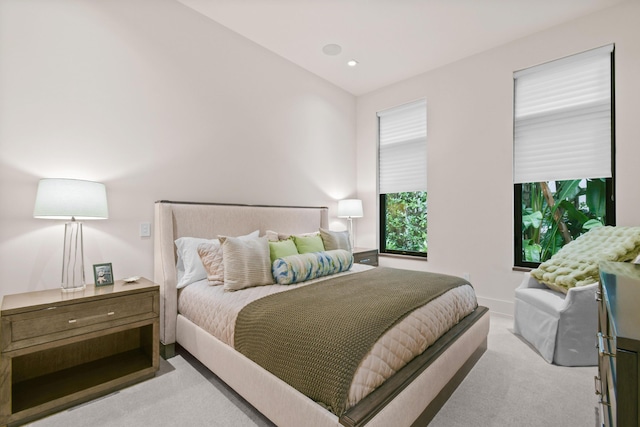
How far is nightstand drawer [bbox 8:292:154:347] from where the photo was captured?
1.58 metres

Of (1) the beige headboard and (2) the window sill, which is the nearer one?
(1) the beige headboard

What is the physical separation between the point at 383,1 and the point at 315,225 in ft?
8.07

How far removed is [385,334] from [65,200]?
2.00m

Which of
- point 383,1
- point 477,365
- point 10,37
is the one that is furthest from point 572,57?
point 10,37

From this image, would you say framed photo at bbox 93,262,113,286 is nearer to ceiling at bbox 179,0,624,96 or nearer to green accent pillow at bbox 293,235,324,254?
green accent pillow at bbox 293,235,324,254

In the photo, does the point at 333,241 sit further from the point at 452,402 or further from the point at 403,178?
the point at 403,178

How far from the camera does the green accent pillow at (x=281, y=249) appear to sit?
2.49 m

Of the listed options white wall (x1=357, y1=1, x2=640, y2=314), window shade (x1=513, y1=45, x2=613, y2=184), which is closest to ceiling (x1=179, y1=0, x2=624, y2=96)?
white wall (x1=357, y1=1, x2=640, y2=314)

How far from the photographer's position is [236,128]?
3.13 meters

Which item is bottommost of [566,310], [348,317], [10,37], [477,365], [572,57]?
[477,365]

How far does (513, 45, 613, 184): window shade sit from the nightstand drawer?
3764 millimetres

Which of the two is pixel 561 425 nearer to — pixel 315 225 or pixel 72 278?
pixel 315 225

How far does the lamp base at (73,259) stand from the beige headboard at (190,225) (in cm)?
50

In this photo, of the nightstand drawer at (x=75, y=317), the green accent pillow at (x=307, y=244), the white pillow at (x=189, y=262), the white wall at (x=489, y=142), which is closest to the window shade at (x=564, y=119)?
the white wall at (x=489, y=142)
